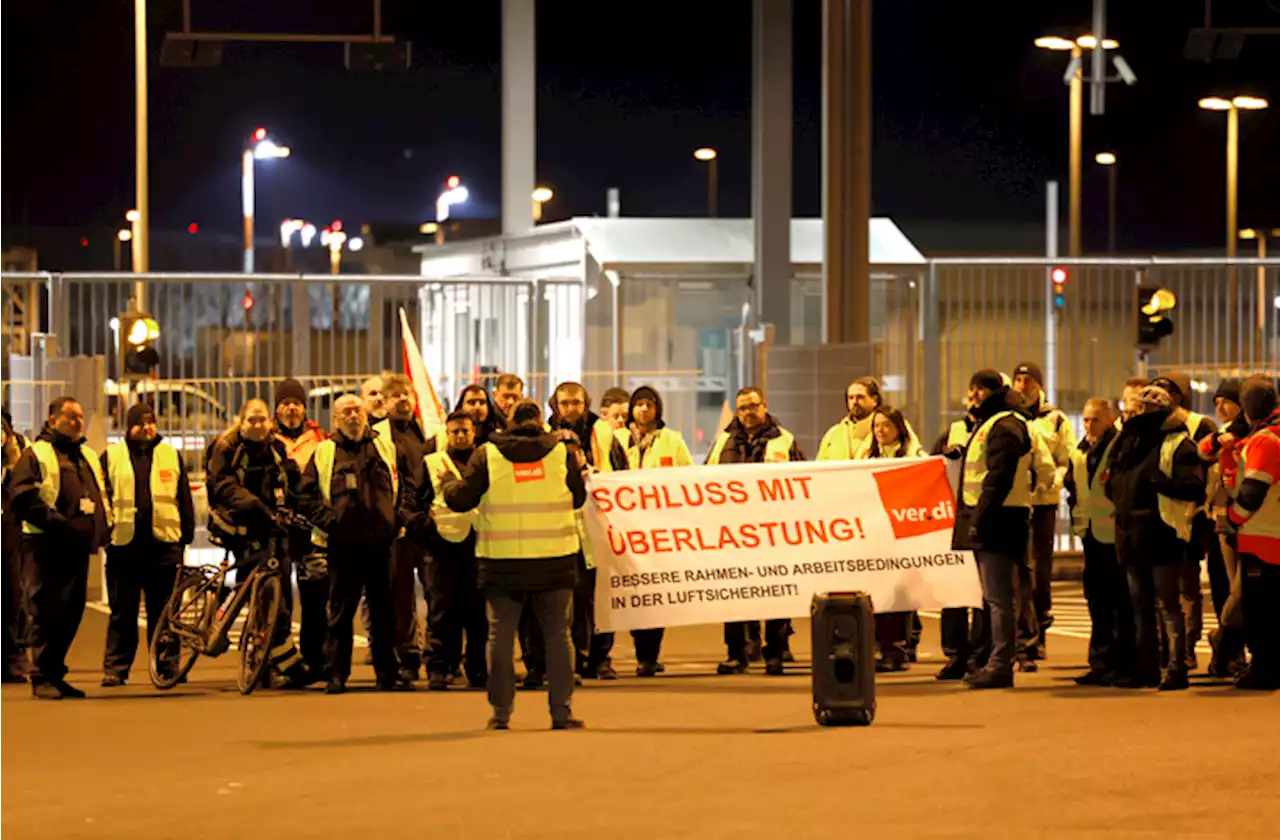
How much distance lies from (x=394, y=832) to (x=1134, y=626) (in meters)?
6.78

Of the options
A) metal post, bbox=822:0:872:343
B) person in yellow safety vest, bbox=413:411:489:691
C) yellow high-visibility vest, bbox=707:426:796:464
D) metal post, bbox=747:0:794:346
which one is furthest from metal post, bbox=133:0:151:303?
person in yellow safety vest, bbox=413:411:489:691

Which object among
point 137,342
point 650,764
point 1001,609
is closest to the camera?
point 650,764

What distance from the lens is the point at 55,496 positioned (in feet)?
48.6

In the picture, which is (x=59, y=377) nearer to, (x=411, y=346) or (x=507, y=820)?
(x=411, y=346)

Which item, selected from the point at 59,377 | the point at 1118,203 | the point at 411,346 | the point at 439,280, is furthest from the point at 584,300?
the point at 1118,203

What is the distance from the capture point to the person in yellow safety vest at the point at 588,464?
15.5 m

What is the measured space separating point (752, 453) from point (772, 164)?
8068mm

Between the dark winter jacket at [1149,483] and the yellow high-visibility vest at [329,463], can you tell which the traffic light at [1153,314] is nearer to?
the dark winter jacket at [1149,483]

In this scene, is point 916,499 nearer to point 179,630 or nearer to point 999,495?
point 999,495

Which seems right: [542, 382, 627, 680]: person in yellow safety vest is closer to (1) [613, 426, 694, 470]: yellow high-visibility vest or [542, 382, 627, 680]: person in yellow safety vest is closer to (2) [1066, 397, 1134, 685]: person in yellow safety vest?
(1) [613, 426, 694, 470]: yellow high-visibility vest

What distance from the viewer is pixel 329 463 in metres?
14.7

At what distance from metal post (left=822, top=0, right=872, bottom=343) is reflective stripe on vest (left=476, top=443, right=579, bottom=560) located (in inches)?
318

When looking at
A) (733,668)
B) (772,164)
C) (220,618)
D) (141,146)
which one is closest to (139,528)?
(220,618)

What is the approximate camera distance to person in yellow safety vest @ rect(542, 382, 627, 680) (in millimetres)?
15453
